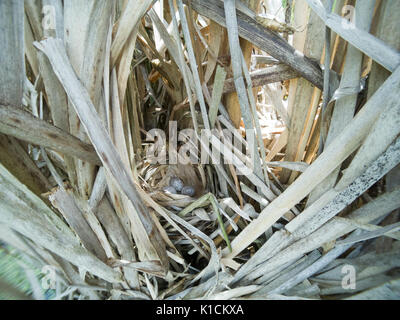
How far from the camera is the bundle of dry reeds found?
323 millimetres

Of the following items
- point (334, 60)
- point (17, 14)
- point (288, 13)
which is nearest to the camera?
point (17, 14)

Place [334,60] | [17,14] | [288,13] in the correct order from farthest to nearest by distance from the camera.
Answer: [288,13] → [334,60] → [17,14]

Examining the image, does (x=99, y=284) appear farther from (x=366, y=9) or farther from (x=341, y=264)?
(x=366, y=9)

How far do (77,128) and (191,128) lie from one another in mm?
309

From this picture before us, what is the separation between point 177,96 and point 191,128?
9 centimetres

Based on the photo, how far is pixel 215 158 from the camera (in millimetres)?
508

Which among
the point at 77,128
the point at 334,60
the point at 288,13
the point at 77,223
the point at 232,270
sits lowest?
the point at 232,270

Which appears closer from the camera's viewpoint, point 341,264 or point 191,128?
point 341,264

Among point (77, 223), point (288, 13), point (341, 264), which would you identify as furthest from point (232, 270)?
point (288, 13)

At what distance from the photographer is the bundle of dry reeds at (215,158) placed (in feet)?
1.06

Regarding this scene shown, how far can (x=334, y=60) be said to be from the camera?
416mm
